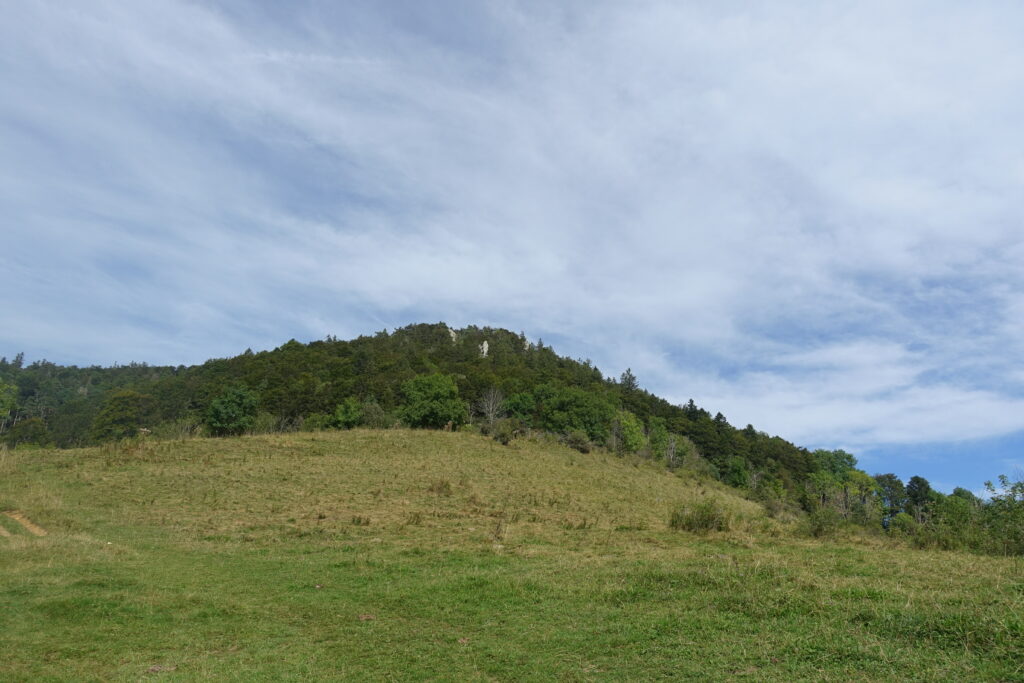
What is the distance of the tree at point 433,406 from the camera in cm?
6800

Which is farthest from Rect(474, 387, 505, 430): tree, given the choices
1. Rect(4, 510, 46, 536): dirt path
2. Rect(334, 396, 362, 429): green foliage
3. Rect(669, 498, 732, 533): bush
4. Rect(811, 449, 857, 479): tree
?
Rect(811, 449, 857, 479): tree

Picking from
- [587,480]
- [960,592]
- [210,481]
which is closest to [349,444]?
[210,481]

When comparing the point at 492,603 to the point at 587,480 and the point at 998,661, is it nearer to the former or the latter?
the point at 998,661

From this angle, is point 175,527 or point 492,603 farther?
point 175,527

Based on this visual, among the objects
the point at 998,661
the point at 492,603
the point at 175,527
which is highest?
the point at 998,661

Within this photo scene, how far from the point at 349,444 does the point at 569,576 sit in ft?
116

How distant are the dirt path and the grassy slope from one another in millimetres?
375

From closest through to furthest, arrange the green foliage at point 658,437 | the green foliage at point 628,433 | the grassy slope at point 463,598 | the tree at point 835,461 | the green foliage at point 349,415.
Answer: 1. the grassy slope at point 463,598
2. the green foliage at point 349,415
3. the green foliage at point 628,433
4. the green foliage at point 658,437
5. the tree at point 835,461

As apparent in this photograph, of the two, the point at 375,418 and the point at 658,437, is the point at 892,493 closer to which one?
the point at 658,437

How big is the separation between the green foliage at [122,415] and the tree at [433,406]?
53933 mm

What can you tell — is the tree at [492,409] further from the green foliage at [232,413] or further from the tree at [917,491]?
the tree at [917,491]

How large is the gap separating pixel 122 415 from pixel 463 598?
374 ft

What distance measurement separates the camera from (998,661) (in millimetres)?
6109

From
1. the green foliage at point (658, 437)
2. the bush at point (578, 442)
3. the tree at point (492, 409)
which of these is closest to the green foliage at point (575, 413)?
the tree at point (492, 409)
